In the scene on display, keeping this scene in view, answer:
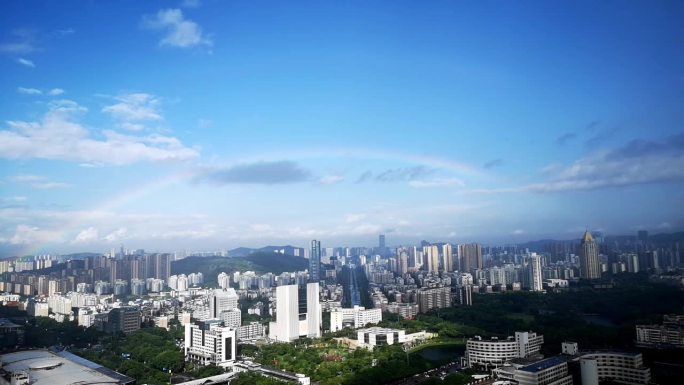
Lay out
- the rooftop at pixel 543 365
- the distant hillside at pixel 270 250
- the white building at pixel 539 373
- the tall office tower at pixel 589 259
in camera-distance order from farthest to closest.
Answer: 1. the distant hillside at pixel 270 250
2. the tall office tower at pixel 589 259
3. the rooftop at pixel 543 365
4. the white building at pixel 539 373

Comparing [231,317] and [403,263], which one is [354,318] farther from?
[403,263]

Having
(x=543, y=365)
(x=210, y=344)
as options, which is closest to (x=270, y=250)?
(x=210, y=344)

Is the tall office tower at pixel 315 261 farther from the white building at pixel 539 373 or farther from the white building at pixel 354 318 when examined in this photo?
the white building at pixel 539 373

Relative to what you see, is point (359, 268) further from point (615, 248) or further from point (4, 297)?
point (4, 297)

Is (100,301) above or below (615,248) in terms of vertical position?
below

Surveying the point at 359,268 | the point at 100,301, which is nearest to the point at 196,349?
the point at 100,301

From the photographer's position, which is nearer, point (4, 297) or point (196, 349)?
point (196, 349)

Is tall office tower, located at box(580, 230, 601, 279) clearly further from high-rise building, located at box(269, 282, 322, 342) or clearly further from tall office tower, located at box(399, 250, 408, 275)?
tall office tower, located at box(399, 250, 408, 275)

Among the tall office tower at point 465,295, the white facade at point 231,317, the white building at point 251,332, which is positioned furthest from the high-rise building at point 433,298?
the white facade at point 231,317
